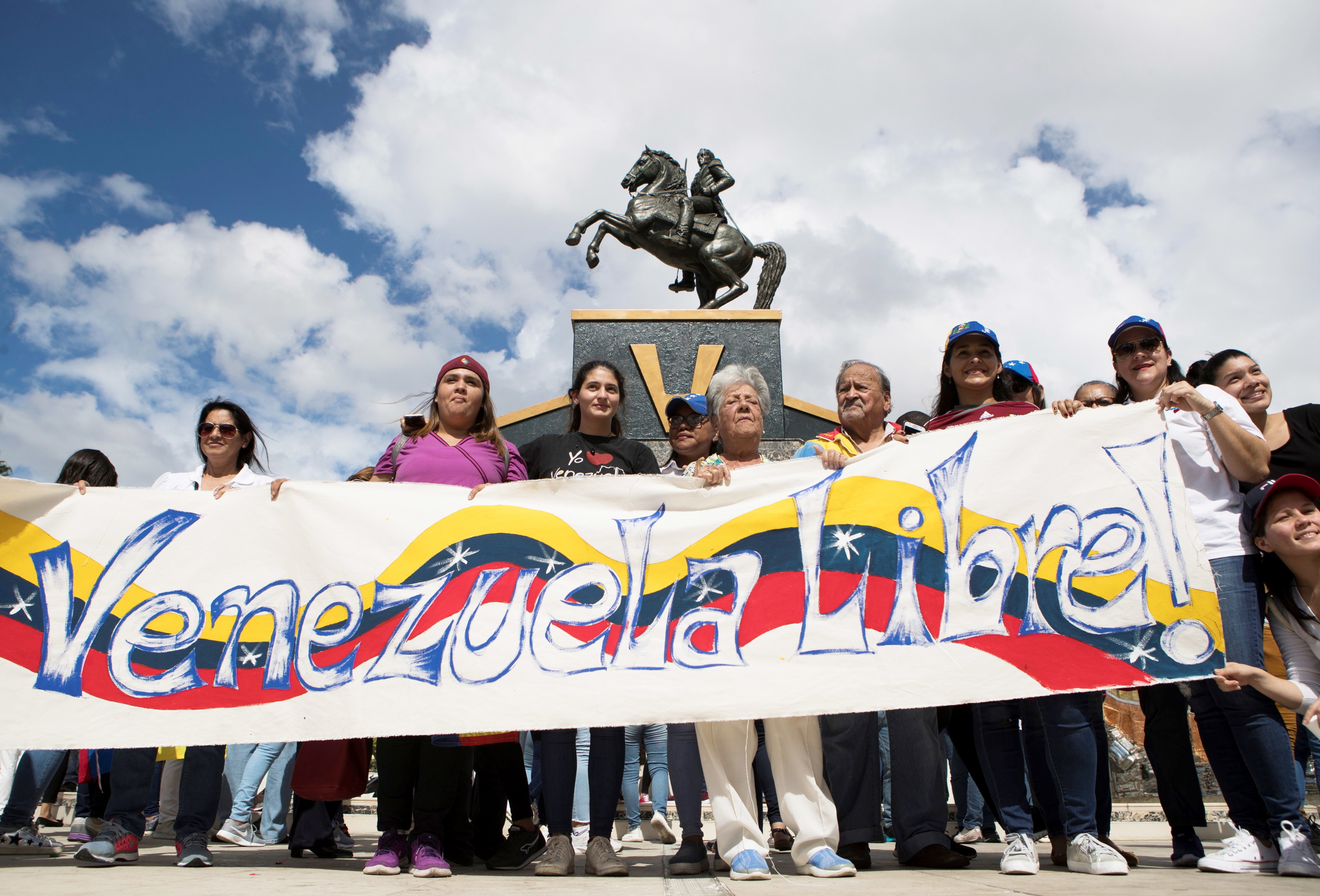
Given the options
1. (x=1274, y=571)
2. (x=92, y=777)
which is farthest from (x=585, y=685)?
(x=92, y=777)

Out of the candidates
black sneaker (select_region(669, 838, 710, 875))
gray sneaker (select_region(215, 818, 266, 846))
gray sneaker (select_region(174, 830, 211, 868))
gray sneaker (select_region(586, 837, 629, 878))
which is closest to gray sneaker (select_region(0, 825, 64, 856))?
gray sneaker (select_region(215, 818, 266, 846))

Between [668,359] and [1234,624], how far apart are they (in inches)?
270

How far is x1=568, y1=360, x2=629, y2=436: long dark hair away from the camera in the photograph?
4027 millimetres

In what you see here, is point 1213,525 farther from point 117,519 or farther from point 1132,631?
point 117,519

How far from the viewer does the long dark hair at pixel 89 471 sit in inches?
164

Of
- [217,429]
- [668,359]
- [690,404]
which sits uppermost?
[668,359]

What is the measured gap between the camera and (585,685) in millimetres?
3135

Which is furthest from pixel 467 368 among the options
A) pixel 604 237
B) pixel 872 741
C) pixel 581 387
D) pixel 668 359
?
pixel 604 237

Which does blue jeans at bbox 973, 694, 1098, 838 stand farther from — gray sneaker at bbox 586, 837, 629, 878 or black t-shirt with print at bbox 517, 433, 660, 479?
black t-shirt with print at bbox 517, 433, 660, 479

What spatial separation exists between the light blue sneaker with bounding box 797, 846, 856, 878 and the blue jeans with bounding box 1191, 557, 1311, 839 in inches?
48.3

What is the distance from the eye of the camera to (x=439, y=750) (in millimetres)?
3121

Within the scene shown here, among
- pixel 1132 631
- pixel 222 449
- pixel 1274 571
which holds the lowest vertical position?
pixel 1132 631

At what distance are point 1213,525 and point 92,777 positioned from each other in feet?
17.2

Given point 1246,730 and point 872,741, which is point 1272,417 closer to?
point 1246,730
